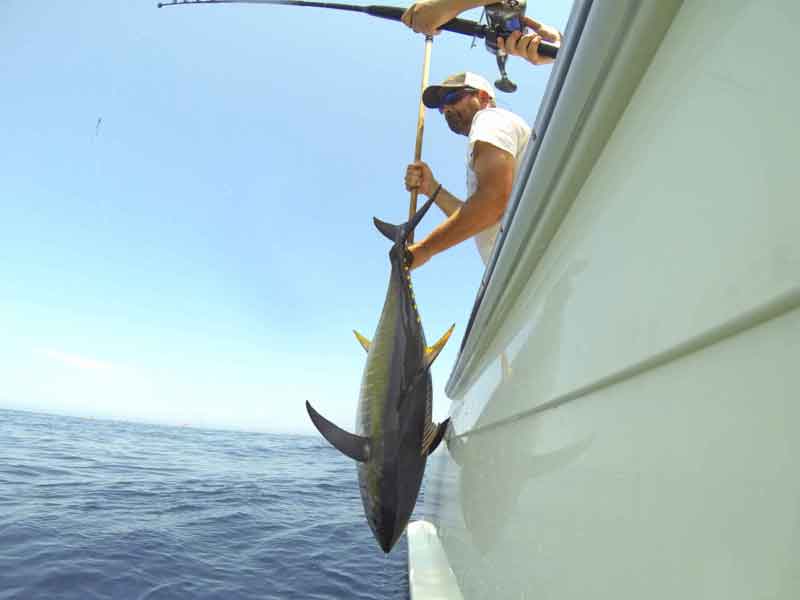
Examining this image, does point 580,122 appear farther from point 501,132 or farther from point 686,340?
point 501,132

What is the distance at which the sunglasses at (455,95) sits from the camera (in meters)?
2.61

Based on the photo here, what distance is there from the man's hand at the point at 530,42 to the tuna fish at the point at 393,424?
172 cm

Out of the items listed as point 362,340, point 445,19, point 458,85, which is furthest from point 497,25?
point 362,340

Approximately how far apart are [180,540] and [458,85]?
4986 millimetres

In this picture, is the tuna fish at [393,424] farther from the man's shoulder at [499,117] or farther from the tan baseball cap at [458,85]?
the tan baseball cap at [458,85]

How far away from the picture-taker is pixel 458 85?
2.59 meters

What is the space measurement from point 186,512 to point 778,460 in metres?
7.15

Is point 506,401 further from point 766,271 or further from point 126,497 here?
point 126,497

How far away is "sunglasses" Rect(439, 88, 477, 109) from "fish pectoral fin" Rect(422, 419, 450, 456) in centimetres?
176

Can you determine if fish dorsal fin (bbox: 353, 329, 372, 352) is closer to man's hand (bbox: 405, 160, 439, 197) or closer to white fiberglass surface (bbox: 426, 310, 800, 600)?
man's hand (bbox: 405, 160, 439, 197)

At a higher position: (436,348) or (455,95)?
(455,95)

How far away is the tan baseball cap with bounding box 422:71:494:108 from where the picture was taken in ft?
8.48

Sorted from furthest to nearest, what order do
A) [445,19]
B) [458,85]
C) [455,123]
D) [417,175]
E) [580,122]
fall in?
[417,175] < [455,123] < [458,85] < [445,19] < [580,122]

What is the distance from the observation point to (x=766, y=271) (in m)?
0.35
